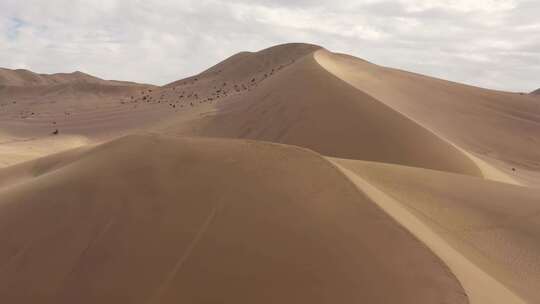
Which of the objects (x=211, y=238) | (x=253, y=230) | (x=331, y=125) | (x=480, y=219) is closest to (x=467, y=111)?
(x=331, y=125)

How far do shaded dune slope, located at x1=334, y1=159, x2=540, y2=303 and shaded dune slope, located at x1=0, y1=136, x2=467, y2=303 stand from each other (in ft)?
2.68

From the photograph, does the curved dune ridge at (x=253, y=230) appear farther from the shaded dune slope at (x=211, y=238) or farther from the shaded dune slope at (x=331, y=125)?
the shaded dune slope at (x=331, y=125)

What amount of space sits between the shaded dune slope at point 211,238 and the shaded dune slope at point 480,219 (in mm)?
816

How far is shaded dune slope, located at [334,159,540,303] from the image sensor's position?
→ 5.15 meters

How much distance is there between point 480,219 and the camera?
664cm

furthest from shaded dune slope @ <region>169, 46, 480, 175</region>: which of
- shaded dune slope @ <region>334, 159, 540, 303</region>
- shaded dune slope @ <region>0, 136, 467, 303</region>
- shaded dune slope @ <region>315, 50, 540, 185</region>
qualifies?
shaded dune slope @ <region>0, 136, 467, 303</region>

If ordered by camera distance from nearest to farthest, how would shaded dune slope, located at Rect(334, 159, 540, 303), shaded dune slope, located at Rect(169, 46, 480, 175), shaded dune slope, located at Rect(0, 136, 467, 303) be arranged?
shaded dune slope, located at Rect(0, 136, 467, 303) < shaded dune slope, located at Rect(334, 159, 540, 303) < shaded dune slope, located at Rect(169, 46, 480, 175)

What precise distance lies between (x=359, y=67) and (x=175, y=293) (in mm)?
21082

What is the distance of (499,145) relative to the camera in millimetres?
18328

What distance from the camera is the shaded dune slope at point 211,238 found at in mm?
4266

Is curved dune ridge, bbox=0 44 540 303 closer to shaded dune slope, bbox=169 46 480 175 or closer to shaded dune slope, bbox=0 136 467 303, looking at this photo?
shaded dune slope, bbox=0 136 467 303

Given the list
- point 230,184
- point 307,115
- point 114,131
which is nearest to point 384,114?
point 307,115

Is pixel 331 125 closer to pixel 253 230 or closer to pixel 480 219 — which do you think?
pixel 480 219

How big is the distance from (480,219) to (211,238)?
3.60 meters
